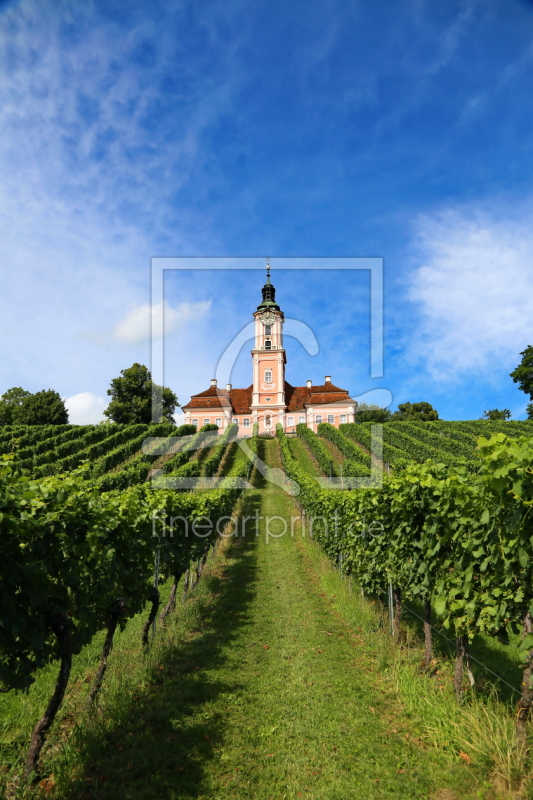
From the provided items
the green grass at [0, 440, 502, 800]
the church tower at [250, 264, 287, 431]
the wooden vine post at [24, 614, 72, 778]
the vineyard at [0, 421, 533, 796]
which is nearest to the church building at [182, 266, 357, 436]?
the church tower at [250, 264, 287, 431]

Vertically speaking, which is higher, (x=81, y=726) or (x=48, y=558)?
(x=48, y=558)

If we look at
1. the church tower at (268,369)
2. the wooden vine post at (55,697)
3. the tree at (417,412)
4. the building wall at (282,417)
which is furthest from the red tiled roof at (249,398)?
the wooden vine post at (55,697)

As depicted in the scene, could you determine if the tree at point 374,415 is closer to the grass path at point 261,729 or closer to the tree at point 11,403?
the tree at point 11,403

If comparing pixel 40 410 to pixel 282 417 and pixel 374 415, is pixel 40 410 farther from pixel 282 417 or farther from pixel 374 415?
pixel 374 415

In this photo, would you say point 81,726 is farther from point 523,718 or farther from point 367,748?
point 523,718

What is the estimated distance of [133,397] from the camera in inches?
2395

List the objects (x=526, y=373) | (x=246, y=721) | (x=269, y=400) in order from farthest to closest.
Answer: (x=269, y=400) → (x=526, y=373) → (x=246, y=721)

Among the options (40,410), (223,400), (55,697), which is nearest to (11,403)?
(40,410)

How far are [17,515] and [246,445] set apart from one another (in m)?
42.9

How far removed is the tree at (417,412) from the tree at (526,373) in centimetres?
2232

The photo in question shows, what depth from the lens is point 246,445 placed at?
46.5m

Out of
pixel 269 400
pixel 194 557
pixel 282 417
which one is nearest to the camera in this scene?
pixel 194 557

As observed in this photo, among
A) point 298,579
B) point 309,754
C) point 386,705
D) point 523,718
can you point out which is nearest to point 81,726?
point 309,754

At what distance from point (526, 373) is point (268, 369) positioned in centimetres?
3257
